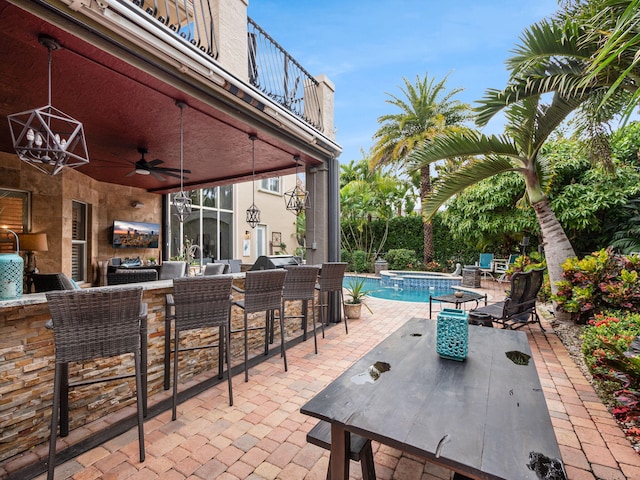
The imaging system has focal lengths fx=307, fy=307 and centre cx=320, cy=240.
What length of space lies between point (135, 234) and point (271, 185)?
8.09 meters

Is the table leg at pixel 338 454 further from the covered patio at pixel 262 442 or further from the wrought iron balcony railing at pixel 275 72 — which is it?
the wrought iron balcony railing at pixel 275 72

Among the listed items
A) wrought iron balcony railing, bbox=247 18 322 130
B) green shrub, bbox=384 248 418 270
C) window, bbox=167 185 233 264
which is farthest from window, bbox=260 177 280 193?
wrought iron balcony railing, bbox=247 18 322 130

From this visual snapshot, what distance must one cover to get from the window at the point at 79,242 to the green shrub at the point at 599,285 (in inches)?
398

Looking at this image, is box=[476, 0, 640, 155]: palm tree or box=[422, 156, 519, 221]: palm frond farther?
box=[422, 156, 519, 221]: palm frond

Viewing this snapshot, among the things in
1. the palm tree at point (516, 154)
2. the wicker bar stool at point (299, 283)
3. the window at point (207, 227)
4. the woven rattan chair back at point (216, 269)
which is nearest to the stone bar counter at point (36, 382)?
the wicker bar stool at point (299, 283)

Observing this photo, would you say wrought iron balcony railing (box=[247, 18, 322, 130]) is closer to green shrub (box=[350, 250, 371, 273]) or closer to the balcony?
the balcony

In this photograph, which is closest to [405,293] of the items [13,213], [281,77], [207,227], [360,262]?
[360,262]

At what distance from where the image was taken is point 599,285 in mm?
4277

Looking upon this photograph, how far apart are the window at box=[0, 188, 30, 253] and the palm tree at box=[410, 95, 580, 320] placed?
24.5 ft

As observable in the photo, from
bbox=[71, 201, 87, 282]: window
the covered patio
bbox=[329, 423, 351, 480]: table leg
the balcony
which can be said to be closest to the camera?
bbox=[329, 423, 351, 480]: table leg

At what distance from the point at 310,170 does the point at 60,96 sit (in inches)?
141

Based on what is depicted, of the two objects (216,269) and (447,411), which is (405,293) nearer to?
(216,269)

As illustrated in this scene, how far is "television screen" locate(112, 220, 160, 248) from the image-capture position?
8461mm

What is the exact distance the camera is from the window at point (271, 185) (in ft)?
50.2
